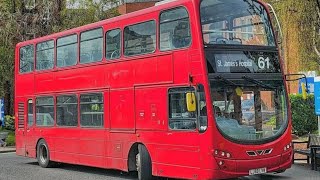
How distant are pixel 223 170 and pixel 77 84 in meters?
5.99

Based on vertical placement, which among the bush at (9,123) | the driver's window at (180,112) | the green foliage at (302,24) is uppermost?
the green foliage at (302,24)

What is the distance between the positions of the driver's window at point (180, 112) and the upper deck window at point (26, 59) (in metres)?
7.43

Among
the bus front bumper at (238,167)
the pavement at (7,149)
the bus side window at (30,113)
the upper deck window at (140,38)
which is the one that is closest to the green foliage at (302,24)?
the upper deck window at (140,38)

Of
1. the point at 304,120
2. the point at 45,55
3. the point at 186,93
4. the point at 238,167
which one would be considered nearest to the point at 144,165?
the point at 186,93

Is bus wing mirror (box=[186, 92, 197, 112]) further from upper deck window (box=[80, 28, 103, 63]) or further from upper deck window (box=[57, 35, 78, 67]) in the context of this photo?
upper deck window (box=[57, 35, 78, 67])

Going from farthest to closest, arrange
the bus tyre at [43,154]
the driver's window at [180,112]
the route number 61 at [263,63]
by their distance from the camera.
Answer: the bus tyre at [43,154]
the route number 61 at [263,63]
the driver's window at [180,112]

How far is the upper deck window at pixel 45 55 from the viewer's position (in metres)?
15.9

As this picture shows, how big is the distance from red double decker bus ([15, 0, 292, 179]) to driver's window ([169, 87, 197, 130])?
0.07 feet

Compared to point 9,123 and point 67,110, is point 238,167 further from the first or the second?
point 9,123

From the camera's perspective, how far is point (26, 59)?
687 inches

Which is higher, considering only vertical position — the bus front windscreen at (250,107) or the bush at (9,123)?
the bus front windscreen at (250,107)

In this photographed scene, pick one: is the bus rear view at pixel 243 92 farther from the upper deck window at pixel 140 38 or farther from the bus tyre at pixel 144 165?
the bus tyre at pixel 144 165

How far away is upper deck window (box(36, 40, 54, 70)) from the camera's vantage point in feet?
52.0

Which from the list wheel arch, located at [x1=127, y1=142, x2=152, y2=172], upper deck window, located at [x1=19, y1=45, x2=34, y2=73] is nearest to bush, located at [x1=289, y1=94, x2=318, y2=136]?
upper deck window, located at [x1=19, y1=45, x2=34, y2=73]
